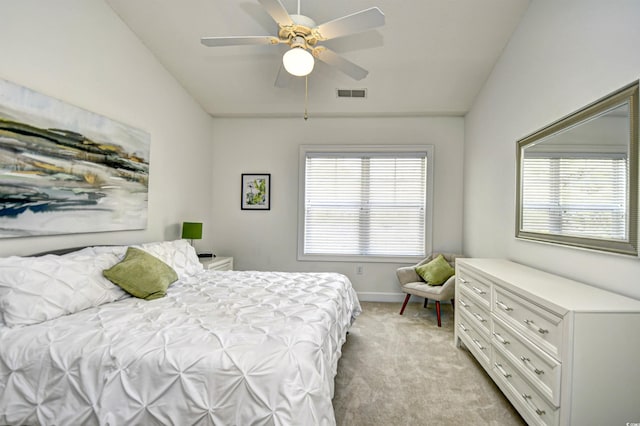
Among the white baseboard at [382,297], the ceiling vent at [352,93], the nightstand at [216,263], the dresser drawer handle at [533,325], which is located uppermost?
the ceiling vent at [352,93]

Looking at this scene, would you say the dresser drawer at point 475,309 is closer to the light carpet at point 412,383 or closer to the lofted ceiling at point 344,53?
the light carpet at point 412,383

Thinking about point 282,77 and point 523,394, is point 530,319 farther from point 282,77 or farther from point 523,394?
point 282,77

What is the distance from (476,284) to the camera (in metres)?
2.68

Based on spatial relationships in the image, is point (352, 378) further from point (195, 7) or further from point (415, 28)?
point (195, 7)

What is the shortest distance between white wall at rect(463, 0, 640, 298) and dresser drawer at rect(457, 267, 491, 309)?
0.48 meters

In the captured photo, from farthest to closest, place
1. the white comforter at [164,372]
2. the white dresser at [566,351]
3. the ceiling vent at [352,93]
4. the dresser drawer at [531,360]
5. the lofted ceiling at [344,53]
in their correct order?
the ceiling vent at [352,93] → the lofted ceiling at [344,53] → the dresser drawer at [531,360] → the white dresser at [566,351] → the white comforter at [164,372]

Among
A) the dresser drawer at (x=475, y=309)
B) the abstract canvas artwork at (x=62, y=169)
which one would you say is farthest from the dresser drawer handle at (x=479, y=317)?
the abstract canvas artwork at (x=62, y=169)

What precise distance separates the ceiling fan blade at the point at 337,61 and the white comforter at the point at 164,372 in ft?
6.48

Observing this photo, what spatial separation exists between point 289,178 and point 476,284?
295cm

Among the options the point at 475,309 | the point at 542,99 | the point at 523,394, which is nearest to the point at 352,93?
the point at 542,99

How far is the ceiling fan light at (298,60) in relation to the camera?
7.43 ft

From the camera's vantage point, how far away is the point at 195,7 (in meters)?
3.06

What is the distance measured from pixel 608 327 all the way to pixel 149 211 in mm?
3748

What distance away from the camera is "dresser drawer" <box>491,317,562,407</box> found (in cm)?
160
